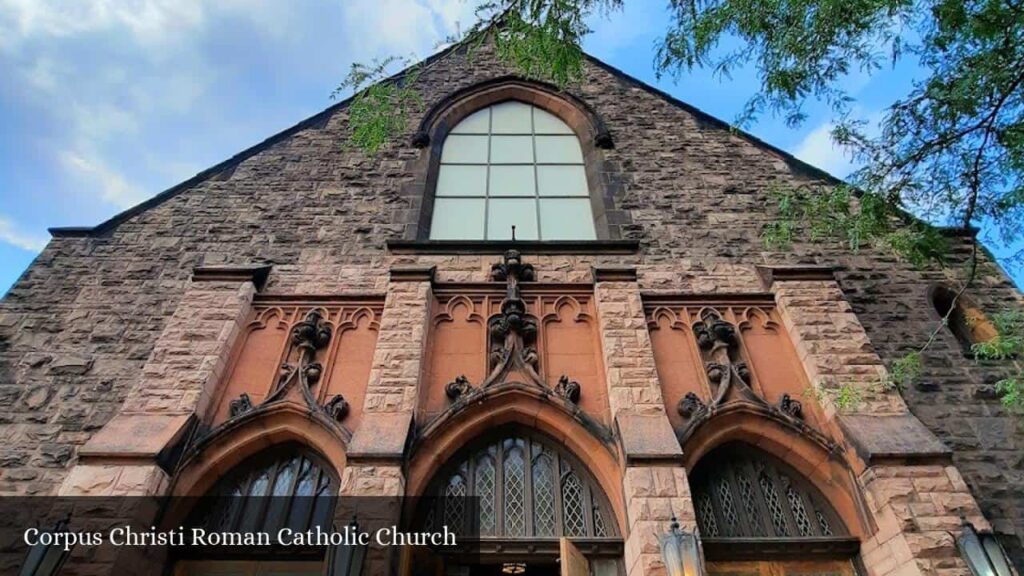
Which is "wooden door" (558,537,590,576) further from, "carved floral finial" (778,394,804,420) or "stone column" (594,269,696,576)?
"carved floral finial" (778,394,804,420)

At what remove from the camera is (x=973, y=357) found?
5.83 meters

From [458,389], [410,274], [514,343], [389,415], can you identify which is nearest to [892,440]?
[514,343]

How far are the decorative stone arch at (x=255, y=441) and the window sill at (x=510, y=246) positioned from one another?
2.54m

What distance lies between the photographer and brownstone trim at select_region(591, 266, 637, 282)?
6.21 metres

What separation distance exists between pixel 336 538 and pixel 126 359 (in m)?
3.44

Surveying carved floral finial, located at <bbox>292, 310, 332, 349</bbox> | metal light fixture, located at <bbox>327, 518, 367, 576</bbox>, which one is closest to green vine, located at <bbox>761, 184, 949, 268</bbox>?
carved floral finial, located at <bbox>292, 310, 332, 349</bbox>

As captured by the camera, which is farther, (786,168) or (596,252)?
(786,168)

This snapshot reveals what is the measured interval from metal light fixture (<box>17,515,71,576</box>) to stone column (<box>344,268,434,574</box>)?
187 cm

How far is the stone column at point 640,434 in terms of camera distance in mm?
4203

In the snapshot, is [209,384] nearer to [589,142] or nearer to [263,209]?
[263,209]

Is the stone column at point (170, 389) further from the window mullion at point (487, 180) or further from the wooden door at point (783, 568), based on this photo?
the wooden door at point (783, 568)

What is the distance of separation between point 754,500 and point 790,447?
566mm

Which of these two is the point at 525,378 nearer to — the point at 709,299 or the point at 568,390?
the point at 568,390

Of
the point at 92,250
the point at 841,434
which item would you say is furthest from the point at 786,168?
the point at 92,250
